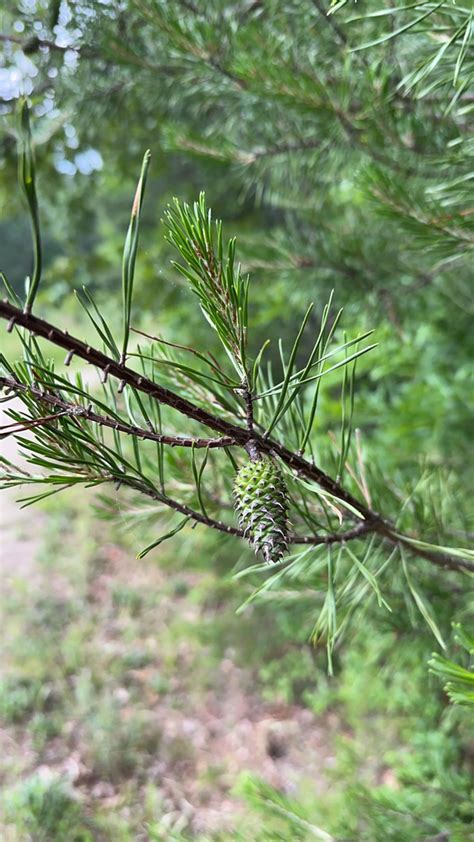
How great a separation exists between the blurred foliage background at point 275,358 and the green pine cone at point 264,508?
8.3 inches

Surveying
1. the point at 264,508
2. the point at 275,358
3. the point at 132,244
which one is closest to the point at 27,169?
the point at 132,244

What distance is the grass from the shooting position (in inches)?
57.3

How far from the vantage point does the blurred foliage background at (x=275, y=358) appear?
2.02ft

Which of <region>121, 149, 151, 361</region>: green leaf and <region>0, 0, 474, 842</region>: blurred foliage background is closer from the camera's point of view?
<region>121, 149, 151, 361</region>: green leaf

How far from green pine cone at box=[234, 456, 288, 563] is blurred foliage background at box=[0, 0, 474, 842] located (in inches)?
8.3


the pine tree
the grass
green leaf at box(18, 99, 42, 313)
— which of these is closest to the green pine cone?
the pine tree

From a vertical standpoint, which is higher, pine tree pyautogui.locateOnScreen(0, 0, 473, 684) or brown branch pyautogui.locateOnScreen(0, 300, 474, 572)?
pine tree pyautogui.locateOnScreen(0, 0, 473, 684)

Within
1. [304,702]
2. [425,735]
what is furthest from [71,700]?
[425,735]

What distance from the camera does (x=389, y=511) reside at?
0.60m

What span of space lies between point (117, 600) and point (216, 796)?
97 centimetres

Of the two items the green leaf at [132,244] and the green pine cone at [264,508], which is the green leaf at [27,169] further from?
the green pine cone at [264,508]

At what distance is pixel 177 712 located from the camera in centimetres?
203

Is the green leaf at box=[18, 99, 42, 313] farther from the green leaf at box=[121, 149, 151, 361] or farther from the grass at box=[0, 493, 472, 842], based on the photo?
the grass at box=[0, 493, 472, 842]

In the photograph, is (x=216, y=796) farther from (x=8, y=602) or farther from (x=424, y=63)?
(x=424, y=63)
